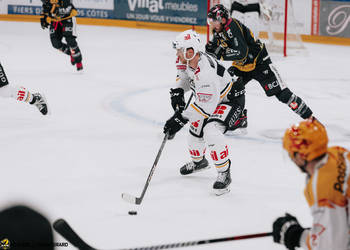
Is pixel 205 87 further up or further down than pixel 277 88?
further up

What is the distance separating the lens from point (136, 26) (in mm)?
13062

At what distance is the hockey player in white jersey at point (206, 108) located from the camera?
12.3 feet

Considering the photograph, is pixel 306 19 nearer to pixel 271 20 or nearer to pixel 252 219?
pixel 271 20

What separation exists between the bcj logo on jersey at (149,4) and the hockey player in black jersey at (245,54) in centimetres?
766

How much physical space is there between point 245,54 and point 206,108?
152 cm

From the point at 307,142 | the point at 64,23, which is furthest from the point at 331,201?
the point at 64,23

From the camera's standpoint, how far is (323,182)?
1.93 meters

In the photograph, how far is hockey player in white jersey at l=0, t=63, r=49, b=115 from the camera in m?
5.25

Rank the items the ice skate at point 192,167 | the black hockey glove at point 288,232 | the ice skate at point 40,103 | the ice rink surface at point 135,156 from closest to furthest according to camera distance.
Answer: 1. the black hockey glove at point 288,232
2. the ice rink surface at point 135,156
3. the ice skate at point 192,167
4. the ice skate at point 40,103

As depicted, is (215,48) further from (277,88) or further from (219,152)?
(219,152)

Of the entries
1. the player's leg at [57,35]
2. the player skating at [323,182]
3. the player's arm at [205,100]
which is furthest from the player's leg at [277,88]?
the player's leg at [57,35]

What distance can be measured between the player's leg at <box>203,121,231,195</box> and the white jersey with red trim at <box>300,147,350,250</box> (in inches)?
70.8

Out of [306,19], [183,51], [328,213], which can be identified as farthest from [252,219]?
[306,19]

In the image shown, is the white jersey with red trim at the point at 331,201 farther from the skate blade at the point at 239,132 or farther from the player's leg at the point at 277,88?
the skate blade at the point at 239,132
